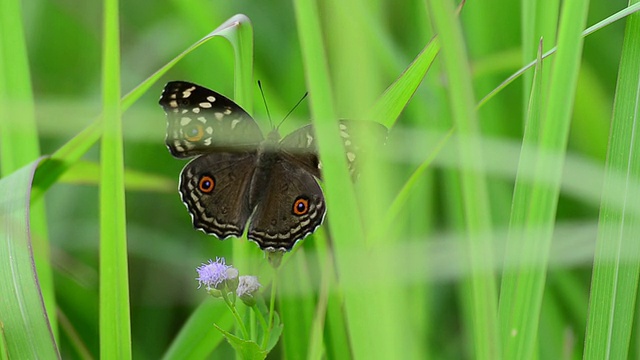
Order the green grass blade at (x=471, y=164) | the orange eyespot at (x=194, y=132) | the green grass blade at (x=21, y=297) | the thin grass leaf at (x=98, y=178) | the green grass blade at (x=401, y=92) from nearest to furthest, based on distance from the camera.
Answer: the green grass blade at (x=471, y=164)
the green grass blade at (x=21, y=297)
the green grass blade at (x=401, y=92)
the orange eyespot at (x=194, y=132)
the thin grass leaf at (x=98, y=178)

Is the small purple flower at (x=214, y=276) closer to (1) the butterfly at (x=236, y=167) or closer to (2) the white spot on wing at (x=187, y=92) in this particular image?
(1) the butterfly at (x=236, y=167)

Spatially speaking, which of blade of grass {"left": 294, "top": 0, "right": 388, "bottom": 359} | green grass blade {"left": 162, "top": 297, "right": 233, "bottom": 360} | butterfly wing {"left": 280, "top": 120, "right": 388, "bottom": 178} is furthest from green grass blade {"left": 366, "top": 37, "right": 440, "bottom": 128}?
green grass blade {"left": 162, "top": 297, "right": 233, "bottom": 360}

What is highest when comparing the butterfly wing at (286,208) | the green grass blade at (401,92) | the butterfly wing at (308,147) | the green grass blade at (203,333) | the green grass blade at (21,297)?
the green grass blade at (401,92)

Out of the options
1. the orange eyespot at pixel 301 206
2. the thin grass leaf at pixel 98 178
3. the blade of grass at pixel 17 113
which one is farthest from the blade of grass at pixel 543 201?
the thin grass leaf at pixel 98 178

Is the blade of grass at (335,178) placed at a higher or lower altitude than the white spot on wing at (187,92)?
lower

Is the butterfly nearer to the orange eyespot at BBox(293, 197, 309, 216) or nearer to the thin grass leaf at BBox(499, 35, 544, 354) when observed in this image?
the orange eyespot at BBox(293, 197, 309, 216)

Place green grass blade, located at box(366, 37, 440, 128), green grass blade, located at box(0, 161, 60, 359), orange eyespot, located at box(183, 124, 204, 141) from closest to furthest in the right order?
green grass blade, located at box(0, 161, 60, 359) → green grass blade, located at box(366, 37, 440, 128) → orange eyespot, located at box(183, 124, 204, 141)

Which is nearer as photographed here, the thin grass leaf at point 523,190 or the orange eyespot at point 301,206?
the thin grass leaf at point 523,190
